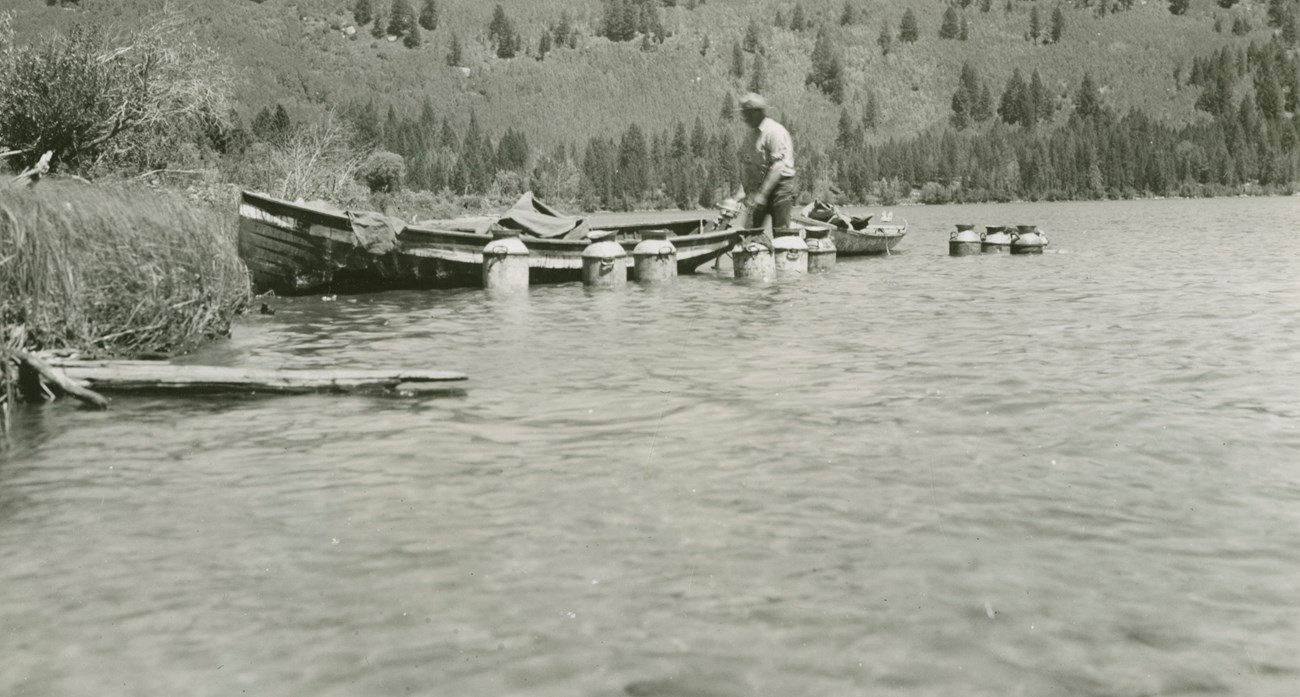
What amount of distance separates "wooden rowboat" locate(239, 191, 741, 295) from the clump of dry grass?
4.56 m

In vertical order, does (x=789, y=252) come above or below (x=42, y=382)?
above

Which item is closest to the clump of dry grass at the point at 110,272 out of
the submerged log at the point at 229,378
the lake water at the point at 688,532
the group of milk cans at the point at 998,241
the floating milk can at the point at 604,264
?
the submerged log at the point at 229,378

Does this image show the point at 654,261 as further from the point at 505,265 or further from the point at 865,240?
the point at 865,240

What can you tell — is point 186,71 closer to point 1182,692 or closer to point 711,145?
point 1182,692

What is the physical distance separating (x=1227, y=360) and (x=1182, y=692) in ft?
25.4

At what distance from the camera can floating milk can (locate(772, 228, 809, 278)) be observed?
22.7m

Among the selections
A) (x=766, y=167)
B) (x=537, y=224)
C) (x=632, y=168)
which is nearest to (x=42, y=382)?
(x=537, y=224)

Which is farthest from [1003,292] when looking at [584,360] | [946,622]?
[946,622]

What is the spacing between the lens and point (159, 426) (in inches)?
348

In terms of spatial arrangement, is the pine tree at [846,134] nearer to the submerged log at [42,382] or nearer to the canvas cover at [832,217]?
the canvas cover at [832,217]

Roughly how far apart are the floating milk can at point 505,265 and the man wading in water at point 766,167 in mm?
4467

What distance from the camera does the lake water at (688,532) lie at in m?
4.46

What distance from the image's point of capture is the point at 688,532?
6000 millimetres

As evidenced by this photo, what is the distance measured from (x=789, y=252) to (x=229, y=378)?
47.4 feet
